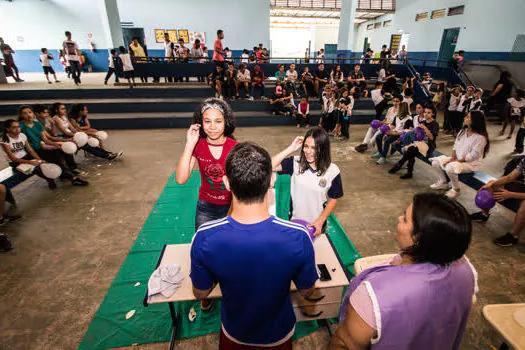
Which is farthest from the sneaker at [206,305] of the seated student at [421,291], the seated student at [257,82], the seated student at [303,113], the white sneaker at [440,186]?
the seated student at [257,82]

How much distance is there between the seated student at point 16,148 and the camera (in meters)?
4.19

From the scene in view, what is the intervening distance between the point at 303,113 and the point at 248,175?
27.1 ft

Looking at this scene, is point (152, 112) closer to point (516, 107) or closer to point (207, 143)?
point (207, 143)

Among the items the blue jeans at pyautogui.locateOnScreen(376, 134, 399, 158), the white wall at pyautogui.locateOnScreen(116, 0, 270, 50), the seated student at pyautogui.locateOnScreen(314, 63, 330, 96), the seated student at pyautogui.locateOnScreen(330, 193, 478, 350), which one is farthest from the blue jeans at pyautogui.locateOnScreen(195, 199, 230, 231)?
the white wall at pyautogui.locateOnScreen(116, 0, 270, 50)

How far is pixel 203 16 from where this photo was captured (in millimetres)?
15039

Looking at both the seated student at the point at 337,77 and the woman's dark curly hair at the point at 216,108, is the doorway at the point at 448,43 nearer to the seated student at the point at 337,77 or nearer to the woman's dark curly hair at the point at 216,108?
the seated student at the point at 337,77

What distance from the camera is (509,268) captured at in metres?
2.99

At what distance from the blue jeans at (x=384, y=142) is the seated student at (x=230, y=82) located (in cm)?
596

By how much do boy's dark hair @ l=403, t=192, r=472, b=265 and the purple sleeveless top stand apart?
0.05m

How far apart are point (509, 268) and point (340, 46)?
1315 centimetres

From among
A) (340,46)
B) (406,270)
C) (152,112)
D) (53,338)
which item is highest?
(340,46)

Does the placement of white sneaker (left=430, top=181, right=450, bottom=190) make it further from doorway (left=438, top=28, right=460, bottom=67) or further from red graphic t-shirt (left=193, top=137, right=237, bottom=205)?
doorway (left=438, top=28, right=460, bottom=67)

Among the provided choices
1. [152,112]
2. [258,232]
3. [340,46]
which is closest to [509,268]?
[258,232]

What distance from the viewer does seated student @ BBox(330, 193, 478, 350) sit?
2.97 ft
